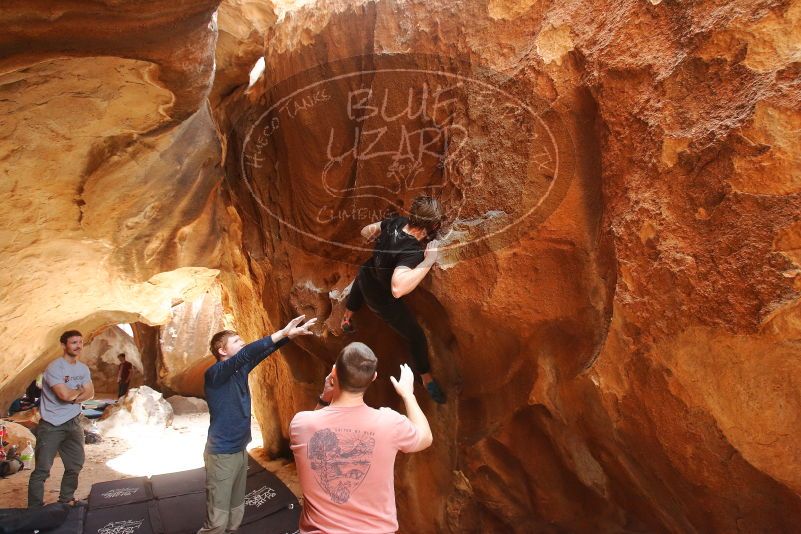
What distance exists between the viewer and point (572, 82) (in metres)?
2.67

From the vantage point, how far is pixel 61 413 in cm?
409

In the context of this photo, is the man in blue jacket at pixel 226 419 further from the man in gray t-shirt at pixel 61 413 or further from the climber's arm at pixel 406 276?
the man in gray t-shirt at pixel 61 413

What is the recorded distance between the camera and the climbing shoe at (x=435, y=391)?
3316 millimetres

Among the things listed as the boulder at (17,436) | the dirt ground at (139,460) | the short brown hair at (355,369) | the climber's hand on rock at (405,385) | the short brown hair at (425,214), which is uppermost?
the short brown hair at (425,214)

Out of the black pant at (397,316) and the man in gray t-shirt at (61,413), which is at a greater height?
the black pant at (397,316)

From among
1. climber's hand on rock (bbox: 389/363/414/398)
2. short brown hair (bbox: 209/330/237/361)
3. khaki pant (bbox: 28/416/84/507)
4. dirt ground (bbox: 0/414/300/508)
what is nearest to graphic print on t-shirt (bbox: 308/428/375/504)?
climber's hand on rock (bbox: 389/363/414/398)

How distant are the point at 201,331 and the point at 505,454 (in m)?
8.82

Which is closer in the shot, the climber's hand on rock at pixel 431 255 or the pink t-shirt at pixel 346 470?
the pink t-shirt at pixel 346 470

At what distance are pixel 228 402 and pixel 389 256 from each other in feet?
3.81

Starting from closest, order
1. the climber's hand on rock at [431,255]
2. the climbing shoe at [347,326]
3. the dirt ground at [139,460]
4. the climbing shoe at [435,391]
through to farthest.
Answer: the climber's hand on rock at [431,255] → the climbing shoe at [435,391] → the climbing shoe at [347,326] → the dirt ground at [139,460]

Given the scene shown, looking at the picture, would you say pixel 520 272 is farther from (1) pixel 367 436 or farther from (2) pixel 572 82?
(1) pixel 367 436

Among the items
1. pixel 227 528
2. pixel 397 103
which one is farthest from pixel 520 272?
pixel 227 528

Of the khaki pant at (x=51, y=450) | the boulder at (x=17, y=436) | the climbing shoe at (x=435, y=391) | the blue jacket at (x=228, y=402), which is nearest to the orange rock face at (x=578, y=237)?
the climbing shoe at (x=435, y=391)

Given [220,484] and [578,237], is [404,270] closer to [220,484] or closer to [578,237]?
[578,237]
